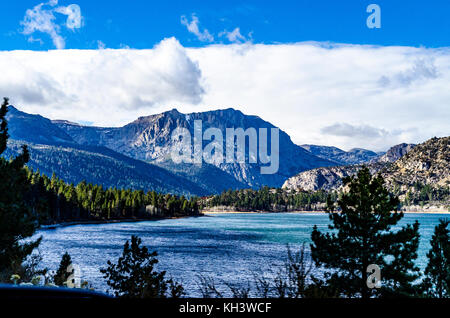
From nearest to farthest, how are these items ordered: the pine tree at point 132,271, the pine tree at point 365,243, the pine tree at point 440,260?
the pine tree at point 132,271 < the pine tree at point 365,243 < the pine tree at point 440,260

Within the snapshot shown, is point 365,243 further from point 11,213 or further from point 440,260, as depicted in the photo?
point 11,213

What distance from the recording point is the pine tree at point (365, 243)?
30.6m

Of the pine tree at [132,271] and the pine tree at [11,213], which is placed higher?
the pine tree at [11,213]

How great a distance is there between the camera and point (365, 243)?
32312mm

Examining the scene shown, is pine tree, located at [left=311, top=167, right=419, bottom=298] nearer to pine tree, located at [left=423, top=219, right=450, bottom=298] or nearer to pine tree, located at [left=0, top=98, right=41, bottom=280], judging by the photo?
pine tree, located at [left=423, top=219, right=450, bottom=298]

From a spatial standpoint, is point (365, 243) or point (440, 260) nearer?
point (365, 243)

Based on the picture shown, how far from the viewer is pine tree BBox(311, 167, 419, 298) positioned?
30578 millimetres

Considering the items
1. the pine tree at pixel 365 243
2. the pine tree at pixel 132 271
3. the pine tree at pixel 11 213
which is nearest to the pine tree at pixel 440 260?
the pine tree at pixel 365 243

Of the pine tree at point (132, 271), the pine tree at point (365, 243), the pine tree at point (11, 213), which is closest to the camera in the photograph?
the pine tree at point (132, 271)

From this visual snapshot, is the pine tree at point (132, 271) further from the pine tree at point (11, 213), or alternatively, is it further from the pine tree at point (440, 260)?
the pine tree at point (440, 260)

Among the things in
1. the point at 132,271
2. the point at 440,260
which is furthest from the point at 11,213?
the point at 440,260

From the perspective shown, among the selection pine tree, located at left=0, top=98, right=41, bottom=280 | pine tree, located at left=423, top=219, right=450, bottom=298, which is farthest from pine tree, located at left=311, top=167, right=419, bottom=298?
pine tree, located at left=0, top=98, right=41, bottom=280

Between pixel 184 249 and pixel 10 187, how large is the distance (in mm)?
58108

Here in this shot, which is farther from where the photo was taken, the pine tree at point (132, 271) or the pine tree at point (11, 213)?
the pine tree at point (11, 213)
